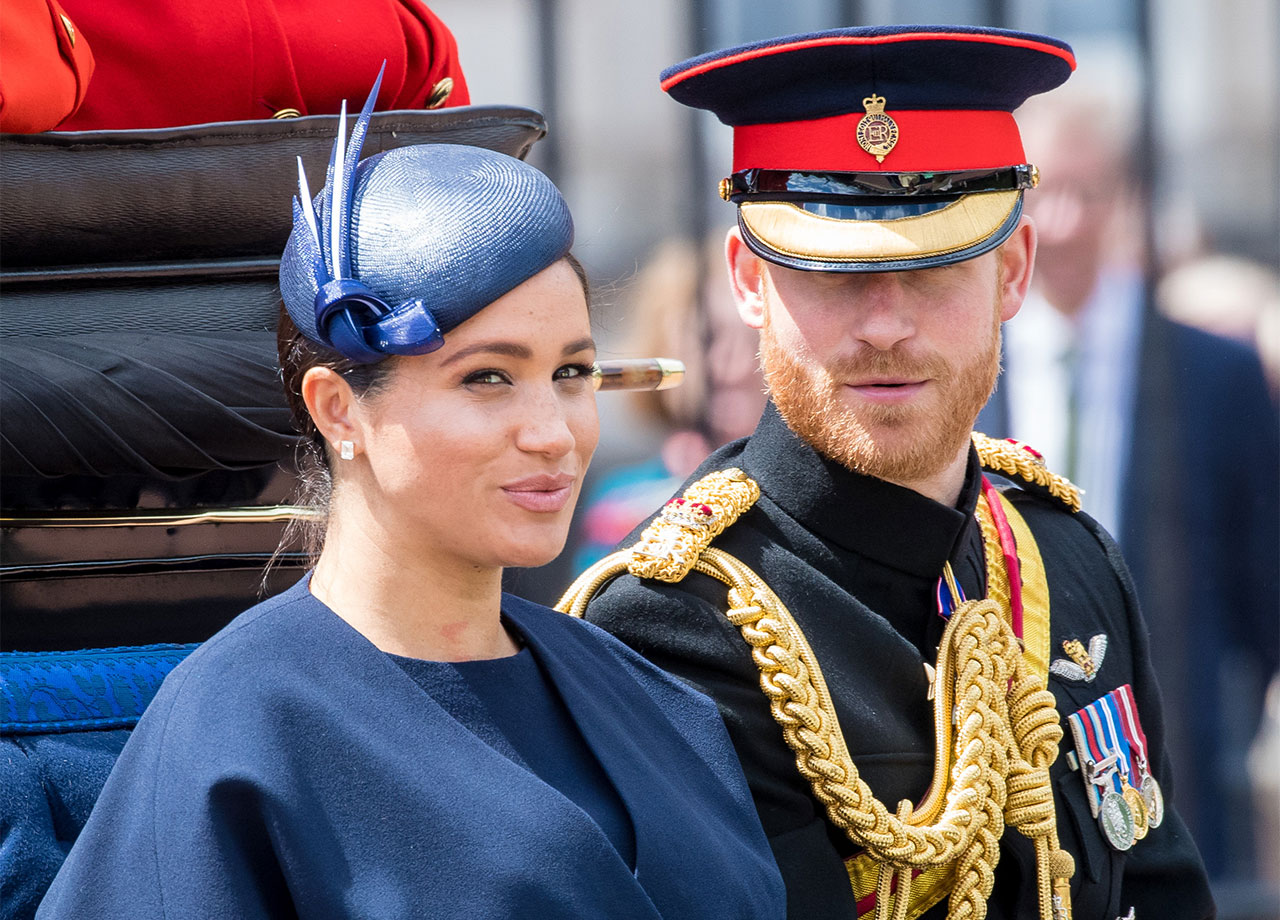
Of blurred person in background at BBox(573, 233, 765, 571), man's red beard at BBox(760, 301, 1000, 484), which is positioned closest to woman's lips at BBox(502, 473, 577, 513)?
man's red beard at BBox(760, 301, 1000, 484)

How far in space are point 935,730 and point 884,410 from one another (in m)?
0.44

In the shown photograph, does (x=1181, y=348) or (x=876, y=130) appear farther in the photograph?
(x=1181, y=348)

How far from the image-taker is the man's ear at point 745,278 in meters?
2.25

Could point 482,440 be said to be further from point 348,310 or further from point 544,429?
point 348,310

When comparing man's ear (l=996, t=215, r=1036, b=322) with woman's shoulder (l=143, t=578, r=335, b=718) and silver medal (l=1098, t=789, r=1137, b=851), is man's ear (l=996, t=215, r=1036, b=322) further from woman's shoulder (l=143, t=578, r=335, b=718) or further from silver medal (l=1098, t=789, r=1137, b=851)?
woman's shoulder (l=143, t=578, r=335, b=718)

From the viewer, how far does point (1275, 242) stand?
4.21 m

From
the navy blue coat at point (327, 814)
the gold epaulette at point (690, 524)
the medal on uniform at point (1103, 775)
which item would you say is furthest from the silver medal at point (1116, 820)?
the navy blue coat at point (327, 814)

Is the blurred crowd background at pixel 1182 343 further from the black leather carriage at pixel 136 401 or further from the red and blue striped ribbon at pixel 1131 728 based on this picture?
the black leather carriage at pixel 136 401

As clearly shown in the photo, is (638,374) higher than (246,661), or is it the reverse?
(638,374)

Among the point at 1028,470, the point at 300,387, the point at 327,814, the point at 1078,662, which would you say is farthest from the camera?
the point at 1028,470

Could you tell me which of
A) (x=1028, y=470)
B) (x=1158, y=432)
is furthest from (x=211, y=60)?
(x=1158, y=432)

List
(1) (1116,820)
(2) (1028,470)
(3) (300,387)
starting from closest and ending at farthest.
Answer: (3) (300,387), (1) (1116,820), (2) (1028,470)

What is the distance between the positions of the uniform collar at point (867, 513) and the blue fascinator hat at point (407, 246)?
667mm

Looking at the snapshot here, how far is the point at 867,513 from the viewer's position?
213 centimetres
